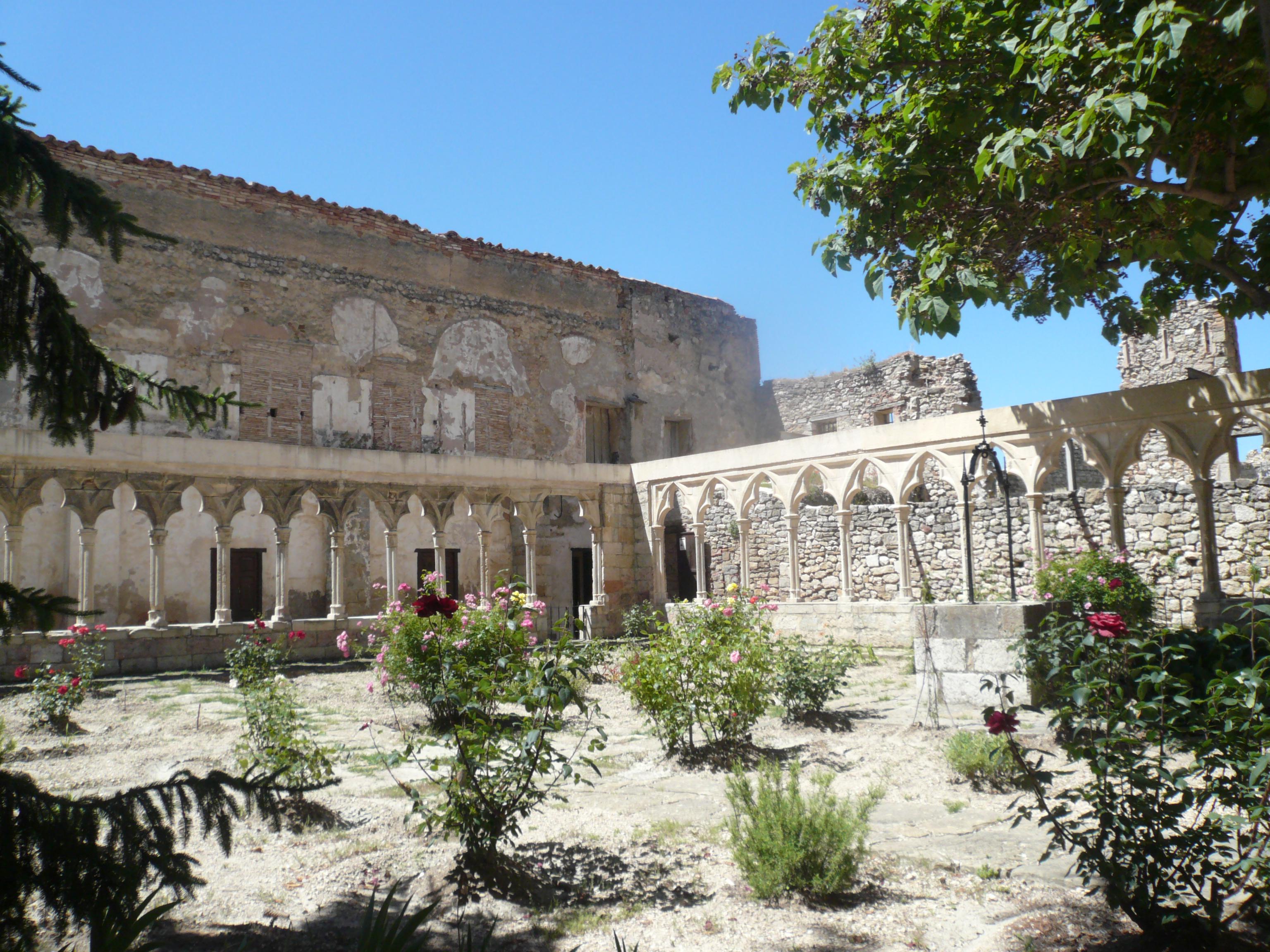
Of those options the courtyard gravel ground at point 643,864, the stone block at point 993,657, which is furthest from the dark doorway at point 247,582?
the stone block at point 993,657

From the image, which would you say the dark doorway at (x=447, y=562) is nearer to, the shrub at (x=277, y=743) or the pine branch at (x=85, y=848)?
the shrub at (x=277, y=743)

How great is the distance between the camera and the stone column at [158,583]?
30.1ft

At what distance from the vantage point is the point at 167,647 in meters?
9.16

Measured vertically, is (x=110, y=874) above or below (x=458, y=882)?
above

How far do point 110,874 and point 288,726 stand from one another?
8.95 ft

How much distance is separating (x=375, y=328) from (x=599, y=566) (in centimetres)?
651

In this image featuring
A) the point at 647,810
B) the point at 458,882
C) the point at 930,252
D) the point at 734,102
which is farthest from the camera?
the point at 734,102

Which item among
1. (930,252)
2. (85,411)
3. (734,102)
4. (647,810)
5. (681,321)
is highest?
(681,321)

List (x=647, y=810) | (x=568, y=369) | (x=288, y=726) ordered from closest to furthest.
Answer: (x=647, y=810)
(x=288, y=726)
(x=568, y=369)

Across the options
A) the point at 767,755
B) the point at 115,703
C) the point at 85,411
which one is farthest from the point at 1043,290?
the point at 115,703

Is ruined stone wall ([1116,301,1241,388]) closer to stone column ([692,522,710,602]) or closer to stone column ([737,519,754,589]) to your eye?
stone column ([692,522,710,602])

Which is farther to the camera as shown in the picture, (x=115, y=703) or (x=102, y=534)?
(x=102, y=534)

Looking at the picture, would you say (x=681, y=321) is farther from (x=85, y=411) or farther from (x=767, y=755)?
(x=85, y=411)

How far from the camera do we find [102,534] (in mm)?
13414
